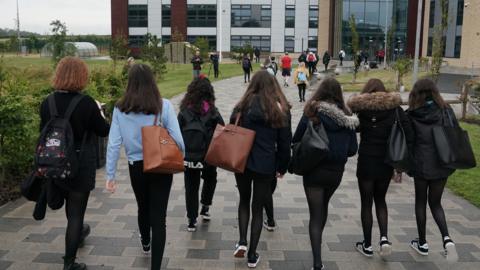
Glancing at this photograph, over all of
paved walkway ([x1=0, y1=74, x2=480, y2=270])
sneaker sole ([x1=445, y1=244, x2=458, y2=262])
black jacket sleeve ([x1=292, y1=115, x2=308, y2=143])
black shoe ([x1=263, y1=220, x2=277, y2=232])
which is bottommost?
paved walkway ([x1=0, y1=74, x2=480, y2=270])

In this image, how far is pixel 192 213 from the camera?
6.16 m

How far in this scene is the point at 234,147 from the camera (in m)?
4.94

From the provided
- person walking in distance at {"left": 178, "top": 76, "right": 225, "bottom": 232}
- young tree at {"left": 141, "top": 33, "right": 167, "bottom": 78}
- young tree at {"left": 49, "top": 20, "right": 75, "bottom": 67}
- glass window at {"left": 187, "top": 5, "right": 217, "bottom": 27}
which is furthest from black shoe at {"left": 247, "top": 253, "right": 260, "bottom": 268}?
glass window at {"left": 187, "top": 5, "right": 217, "bottom": 27}

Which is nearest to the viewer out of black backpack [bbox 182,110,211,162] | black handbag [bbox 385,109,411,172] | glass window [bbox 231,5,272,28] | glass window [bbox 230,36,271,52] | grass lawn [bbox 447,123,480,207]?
black handbag [bbox 385,109,411,172]

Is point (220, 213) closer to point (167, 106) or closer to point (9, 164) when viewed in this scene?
point (167, 106)

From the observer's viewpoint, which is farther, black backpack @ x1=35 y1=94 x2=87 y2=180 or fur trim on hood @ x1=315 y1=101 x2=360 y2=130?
fur trim on hood @ x1=315 y1=101 x2=360 y2=130

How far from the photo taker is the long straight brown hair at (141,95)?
14.8ft

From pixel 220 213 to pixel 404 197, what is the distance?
2769 mm

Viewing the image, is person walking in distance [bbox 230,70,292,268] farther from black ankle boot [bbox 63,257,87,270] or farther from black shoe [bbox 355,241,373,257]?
black ankle boot [bbox 63,257,87,270]

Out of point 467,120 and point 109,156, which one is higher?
point 109,156

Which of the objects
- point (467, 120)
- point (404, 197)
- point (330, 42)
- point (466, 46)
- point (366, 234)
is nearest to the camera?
point (366, 234)

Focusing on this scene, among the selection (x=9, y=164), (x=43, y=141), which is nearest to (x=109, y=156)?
(x=43, y=141)

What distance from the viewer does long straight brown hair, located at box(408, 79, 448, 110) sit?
17.3ft

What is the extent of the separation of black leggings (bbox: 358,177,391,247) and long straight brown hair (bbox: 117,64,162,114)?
214 centimetres
